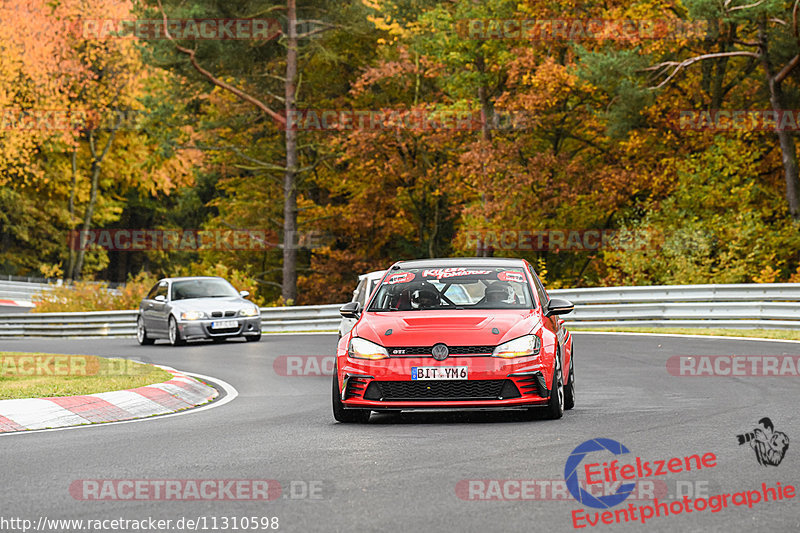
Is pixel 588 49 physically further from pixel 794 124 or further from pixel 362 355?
pixel 362 355

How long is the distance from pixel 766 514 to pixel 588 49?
3396cm

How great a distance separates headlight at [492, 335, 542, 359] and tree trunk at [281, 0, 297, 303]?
118 ft

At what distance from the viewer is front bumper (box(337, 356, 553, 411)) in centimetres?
1045

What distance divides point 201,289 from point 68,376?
1194 cm

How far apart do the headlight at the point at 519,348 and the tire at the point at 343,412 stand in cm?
146

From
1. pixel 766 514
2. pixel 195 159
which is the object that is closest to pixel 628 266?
pixel 766 514

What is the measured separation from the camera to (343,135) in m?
48.4

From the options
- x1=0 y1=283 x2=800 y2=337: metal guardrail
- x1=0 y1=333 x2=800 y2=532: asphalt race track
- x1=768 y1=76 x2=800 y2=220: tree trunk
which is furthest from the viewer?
x1=768 y1=76 x2=800 y2=220: tree trunk
